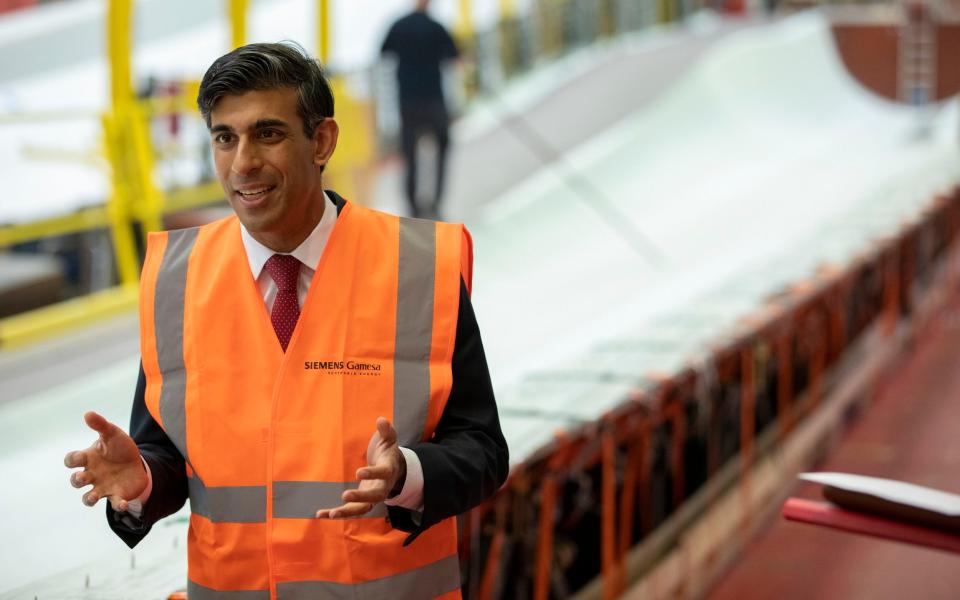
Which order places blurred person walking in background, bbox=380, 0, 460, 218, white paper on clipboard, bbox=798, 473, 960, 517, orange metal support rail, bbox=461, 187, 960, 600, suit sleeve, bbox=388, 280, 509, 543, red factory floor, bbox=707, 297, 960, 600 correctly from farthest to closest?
1. blurred person walking in background, bbox=380, 0, 460, 218
2. red factory floor, bbox=707, 297, 960, 600
3. orange metal support rail, bbox=461, 187, 960, 600
4. white paper on clipboard, bbox=798, 473, 960, 517
5. suit sleeve, bbox=388, 280, 509, 543

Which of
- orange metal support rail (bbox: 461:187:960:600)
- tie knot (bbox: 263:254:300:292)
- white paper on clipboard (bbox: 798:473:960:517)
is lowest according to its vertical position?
orange metal support rail (bbox: 461:187:960:600)

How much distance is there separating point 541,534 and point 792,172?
23.9 feet

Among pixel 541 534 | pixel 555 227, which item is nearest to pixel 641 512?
pixel 541 534

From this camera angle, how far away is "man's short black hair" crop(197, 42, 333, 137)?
1.39 m

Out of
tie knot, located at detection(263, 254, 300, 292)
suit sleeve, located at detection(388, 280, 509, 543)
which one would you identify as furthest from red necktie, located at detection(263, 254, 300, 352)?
suit sleeve, located at detection(388, 280, 509, 543)

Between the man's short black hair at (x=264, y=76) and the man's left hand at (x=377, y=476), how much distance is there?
15.1 inches

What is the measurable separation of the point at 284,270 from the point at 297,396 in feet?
0.53

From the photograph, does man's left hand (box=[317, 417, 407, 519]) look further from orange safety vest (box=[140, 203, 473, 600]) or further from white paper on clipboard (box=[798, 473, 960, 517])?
white paper on clipboard (box=[798, 473, 960, 517])

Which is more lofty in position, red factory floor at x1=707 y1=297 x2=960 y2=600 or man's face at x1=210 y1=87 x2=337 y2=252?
man's face at x1=210 y1=87 x2=337 y2=252

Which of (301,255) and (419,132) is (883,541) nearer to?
(301,255)

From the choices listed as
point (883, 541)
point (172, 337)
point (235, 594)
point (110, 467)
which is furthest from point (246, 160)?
point (883, 541)

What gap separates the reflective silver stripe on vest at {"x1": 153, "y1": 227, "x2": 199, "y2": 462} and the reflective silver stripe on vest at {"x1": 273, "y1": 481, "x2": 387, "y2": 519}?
5.3 inches

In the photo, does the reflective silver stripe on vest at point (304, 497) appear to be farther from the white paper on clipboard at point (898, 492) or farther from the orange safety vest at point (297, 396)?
the white paper on clipboard at point (898, 492)

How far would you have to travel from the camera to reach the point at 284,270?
1508mm
